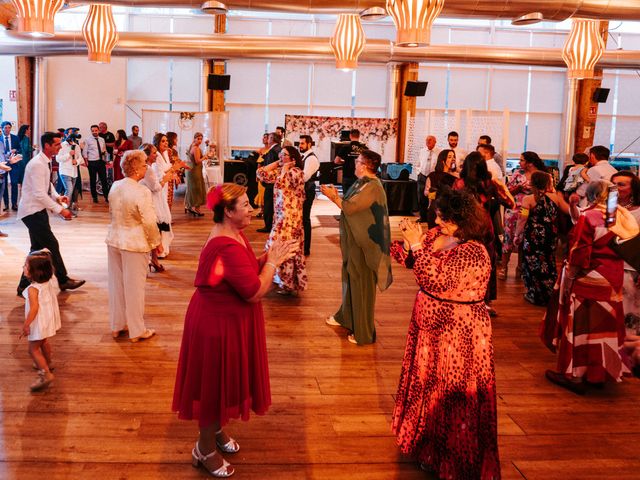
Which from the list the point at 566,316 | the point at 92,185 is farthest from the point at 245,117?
the point at 566,316

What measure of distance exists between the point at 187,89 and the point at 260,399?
15566 millimetres

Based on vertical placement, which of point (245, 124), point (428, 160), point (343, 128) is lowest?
point (428, 160)

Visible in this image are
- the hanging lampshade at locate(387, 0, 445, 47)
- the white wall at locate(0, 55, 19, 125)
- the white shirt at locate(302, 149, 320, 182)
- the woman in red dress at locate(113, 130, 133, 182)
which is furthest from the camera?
the white wall at locate(0, 55, 19, 125)

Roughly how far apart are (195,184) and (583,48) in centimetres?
692

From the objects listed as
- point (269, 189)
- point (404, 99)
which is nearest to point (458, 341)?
point (269, 189)

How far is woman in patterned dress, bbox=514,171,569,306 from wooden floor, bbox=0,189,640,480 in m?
0.38

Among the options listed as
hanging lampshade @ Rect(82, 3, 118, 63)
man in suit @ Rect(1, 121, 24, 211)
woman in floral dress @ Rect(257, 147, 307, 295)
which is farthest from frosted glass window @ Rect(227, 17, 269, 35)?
woman in floral dress @ Rect(257, 147, 307, 295)

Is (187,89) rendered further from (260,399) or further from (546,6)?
(260,399)

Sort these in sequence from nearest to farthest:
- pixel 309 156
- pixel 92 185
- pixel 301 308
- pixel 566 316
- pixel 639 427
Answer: pixel 639 427 < pixel 566 316 < pixel 301 308 < pixel 309 156 < pixel 92 185

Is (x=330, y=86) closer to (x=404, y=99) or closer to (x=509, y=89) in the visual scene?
(x=404, y=99)

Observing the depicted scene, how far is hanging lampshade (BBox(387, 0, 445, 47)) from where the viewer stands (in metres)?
5.03

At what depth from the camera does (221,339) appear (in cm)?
296

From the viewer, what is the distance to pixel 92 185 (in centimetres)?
1291

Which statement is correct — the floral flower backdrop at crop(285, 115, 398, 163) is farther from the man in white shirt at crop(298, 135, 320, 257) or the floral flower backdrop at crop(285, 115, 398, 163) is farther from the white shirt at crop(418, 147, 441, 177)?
the man in white shirt at crop(298, 135, 320, 257)
